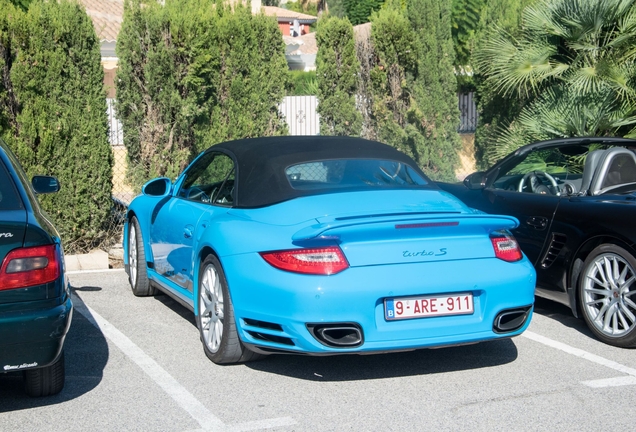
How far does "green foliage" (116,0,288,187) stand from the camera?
1084cm

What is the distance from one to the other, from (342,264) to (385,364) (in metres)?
1.09

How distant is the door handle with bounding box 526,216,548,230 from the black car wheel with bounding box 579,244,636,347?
0.58 metres

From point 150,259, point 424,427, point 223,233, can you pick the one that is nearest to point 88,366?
point 223,233

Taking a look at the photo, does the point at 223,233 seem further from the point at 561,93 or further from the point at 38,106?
the point at 561,93

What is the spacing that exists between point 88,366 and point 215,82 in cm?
665

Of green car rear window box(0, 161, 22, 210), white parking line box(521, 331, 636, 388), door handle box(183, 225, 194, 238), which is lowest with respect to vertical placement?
white parking line box(521, 331, 636, 388)

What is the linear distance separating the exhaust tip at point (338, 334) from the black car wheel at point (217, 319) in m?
0.69

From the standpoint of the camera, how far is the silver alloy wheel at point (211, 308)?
215 inches

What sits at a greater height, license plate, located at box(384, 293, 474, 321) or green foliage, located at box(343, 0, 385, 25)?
green foliage, located at box(343, 0, 385, 25)

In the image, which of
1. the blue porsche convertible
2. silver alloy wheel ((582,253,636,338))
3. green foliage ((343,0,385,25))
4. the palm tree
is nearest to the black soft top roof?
the blue porsche convertible

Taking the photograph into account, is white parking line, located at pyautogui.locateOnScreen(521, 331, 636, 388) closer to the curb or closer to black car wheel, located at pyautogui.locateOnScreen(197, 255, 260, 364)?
black car wheel, located at pyautogui.locateOnScreen(197, 255, 260, 364)

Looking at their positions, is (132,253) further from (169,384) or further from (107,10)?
(107,10)

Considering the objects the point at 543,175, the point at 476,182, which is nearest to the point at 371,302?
the point at 543,175

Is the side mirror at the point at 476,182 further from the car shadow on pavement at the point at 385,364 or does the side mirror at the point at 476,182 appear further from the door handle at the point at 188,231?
the door handle at the point at 188,231
